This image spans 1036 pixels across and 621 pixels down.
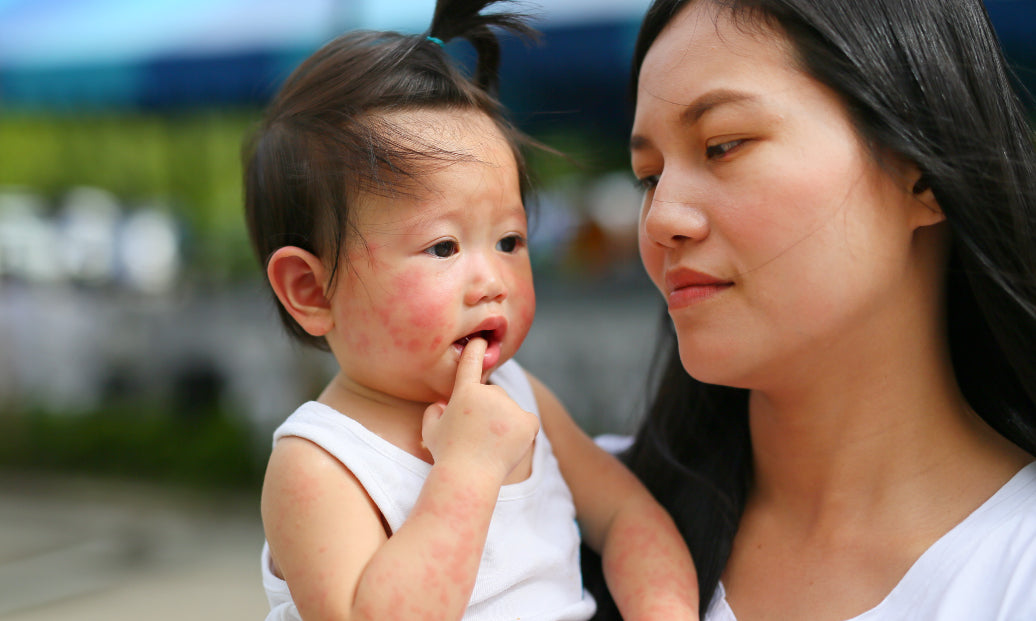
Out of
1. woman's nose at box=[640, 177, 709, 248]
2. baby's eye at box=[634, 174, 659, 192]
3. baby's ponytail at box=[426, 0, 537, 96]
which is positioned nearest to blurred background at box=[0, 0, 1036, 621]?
baby's ponytail at box=[426, 0, 537, 96]

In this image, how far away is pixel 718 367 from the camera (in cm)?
144

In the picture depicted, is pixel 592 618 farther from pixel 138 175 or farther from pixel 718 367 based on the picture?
pixel 138 175

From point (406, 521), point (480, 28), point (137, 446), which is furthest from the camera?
point (137, 446)

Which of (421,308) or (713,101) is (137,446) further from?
(713,101)

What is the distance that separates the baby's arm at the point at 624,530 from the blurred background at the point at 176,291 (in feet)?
8.41

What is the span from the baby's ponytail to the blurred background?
2.40 metres

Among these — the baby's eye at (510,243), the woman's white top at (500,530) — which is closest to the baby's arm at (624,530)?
the woman's white top at (500,530)

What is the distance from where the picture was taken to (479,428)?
1373mm

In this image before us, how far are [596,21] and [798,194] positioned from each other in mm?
3471

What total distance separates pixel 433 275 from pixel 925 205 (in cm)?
76

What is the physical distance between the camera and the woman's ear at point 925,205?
4.63ft

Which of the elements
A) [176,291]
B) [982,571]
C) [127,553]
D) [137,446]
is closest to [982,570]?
[982,571]

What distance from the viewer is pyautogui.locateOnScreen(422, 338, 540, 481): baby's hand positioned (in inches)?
53.5

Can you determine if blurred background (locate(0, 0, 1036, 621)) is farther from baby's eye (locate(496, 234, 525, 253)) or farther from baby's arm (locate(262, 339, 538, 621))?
baby's arm (locate(262, 339, 538, 621))
